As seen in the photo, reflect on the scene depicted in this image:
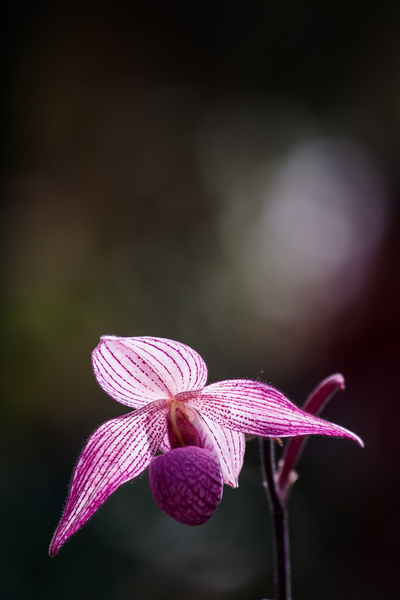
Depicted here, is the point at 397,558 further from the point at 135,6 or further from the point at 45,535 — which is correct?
the point at 135,6

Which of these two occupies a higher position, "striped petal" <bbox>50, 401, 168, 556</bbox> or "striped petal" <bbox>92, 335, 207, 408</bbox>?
"striped petal" <bbox>92, 335, 207, 408</bbox>

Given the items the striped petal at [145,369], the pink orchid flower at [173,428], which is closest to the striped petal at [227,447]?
the pink orchid flower at [173,428]

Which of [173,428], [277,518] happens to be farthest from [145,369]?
[277,518]

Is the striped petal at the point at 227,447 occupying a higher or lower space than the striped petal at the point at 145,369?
lower

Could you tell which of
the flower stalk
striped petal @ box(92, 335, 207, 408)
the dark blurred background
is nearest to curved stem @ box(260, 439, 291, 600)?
the flower stalk

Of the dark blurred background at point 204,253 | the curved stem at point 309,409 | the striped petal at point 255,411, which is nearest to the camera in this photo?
the striped petal at point 255,411

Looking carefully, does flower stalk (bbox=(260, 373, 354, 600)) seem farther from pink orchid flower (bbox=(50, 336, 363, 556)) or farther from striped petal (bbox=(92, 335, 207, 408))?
striped petal (bbox=(92, 335, 207, 408))

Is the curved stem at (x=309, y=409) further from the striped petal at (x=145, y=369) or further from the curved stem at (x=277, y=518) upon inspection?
the striped petal at (x=145, y=369)

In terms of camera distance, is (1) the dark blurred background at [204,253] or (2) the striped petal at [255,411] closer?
(2) the striped petal at [255,411]
